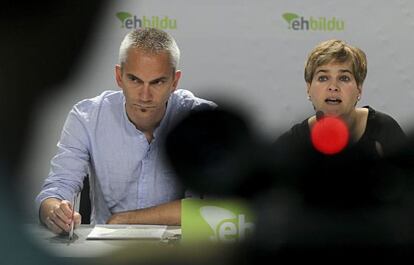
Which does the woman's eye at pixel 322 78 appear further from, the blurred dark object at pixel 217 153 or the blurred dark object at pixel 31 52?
the blurred dark object at pixel 31 52

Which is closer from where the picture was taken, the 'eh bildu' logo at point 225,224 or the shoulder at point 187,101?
the 'eh bildu' logo at point 225,224

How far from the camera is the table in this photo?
75.1 inches

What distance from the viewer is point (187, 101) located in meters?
2.05

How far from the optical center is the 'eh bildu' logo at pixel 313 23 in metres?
2.02

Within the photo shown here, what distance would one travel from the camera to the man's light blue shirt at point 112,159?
81.7 inches

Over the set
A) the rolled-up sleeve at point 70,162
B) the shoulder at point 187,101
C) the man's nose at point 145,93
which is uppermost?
the man's nose at point 145,93

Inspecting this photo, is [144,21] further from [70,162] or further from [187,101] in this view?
[70,162]

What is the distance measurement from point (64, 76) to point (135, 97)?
23cm

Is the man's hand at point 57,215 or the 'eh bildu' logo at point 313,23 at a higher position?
the 'eh bildu' logo at point 313,23

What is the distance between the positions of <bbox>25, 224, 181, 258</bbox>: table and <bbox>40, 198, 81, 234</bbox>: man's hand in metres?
0.02

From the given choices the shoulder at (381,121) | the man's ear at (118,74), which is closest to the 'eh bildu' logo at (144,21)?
the man's ear at (118,74)

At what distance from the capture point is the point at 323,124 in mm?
2025

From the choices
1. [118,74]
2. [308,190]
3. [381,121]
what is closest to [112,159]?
[118,74]

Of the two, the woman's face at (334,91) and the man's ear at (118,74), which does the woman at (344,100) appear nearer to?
the woman's face at (334,91)
